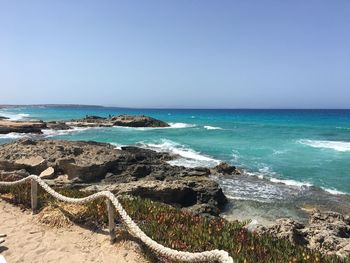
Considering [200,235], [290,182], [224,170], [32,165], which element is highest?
[200,235]

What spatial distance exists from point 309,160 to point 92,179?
70.3 ft

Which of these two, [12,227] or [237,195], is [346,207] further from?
[12,227]

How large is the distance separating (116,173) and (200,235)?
14.3m

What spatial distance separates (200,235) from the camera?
8766 mm

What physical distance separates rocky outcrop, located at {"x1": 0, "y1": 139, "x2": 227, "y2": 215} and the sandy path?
23.3 ft

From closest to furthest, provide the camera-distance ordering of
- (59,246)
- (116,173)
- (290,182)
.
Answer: (59,246) < (116,173) < (290,182)

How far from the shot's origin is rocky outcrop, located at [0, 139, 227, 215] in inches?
685

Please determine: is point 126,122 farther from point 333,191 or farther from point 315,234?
point 315,234

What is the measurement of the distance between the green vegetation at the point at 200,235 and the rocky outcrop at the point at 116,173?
595 cm

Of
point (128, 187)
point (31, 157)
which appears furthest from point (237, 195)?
point (31, 157)

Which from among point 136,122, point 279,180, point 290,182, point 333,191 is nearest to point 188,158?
point 279,180

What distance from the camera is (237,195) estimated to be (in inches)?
830

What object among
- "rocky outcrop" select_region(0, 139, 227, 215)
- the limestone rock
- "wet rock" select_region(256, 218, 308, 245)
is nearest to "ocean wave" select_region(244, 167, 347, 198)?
"rocky outcrop" select_region(0, 139, 227, 215)

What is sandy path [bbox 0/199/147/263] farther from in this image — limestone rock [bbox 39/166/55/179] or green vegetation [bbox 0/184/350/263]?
limestone rock [bbox 39/166/55/179]
